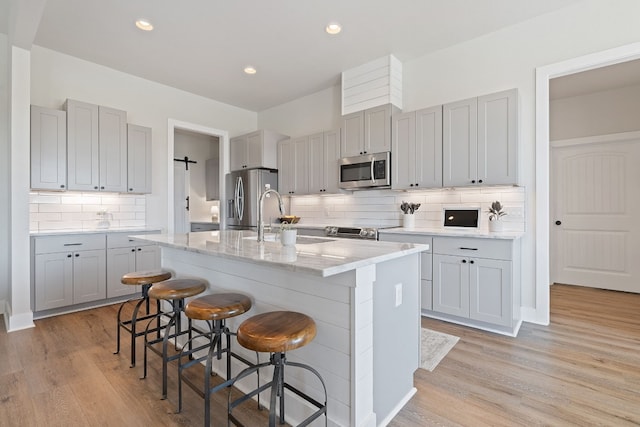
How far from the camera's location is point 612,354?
241 cm

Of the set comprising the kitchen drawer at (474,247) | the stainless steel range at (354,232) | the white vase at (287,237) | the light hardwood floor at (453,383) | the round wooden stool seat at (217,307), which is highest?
the white vase at (287,237)

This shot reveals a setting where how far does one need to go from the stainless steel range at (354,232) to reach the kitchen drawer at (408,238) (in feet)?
0.31

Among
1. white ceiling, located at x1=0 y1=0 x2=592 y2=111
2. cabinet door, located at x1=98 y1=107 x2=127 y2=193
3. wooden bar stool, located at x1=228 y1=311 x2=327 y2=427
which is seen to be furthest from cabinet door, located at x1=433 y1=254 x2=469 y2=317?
cabinet door, located at x1=98 y1=107 x2=127 y2=193

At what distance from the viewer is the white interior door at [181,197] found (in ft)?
Answer: 21.5

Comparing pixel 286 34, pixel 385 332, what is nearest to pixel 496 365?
pixel 385 332

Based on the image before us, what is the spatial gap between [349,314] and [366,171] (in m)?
Result: 2.77

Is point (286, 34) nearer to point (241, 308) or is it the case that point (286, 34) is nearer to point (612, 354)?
point (241, 308)

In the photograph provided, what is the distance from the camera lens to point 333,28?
10.5 feet

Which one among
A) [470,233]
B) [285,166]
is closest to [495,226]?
[470,233]

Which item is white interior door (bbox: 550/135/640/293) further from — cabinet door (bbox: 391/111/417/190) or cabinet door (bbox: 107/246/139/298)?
cabinet door (bbox: 107/246/139/298)

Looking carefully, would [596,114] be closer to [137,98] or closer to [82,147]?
[137,98]

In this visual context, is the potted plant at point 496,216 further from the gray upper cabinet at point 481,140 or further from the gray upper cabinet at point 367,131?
the gray upper cabinet at point 367,131

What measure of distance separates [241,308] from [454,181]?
8.47ft

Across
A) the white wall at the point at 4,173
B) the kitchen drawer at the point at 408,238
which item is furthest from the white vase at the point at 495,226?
the white wall at the point at 4,173
